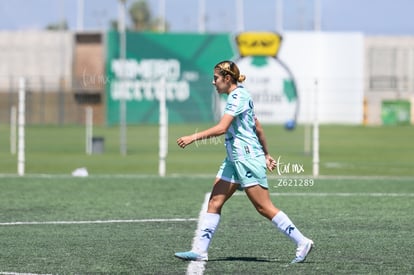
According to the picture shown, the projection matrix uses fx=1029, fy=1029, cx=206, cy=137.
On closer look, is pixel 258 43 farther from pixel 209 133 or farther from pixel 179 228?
pixel 209 133

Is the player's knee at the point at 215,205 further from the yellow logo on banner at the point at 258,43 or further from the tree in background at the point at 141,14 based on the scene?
the tree in background at the point at 141,14

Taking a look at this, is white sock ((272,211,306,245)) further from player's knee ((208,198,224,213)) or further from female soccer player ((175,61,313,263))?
player's knee ((208,198,224,213))

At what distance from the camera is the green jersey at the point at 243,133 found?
9570 mm

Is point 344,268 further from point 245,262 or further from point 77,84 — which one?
point 77,84

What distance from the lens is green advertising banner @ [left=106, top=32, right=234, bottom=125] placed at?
186ft

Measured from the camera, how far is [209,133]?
9234 millimetres

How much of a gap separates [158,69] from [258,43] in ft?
19.9

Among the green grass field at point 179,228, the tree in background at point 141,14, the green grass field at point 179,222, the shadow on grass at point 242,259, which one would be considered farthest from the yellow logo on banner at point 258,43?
the tree in background at point 141,14

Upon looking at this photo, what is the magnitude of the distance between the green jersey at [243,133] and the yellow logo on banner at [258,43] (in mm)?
50631

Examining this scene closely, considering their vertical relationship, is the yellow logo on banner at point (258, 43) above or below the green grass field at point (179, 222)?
above

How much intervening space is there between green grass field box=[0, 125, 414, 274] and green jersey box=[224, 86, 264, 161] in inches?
41.0

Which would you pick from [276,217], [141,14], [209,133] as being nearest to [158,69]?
[276,217]

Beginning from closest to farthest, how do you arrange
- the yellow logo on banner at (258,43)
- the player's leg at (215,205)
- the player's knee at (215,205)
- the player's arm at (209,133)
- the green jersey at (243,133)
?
the player's arm at (209,133) → the green jersey at (243,133) → the player's leg at (215,205) → the player's knee at (215,205) → the yellow logo on banner at (258,43)

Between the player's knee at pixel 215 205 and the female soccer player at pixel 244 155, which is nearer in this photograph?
the female soccer player at pixel 244 155
